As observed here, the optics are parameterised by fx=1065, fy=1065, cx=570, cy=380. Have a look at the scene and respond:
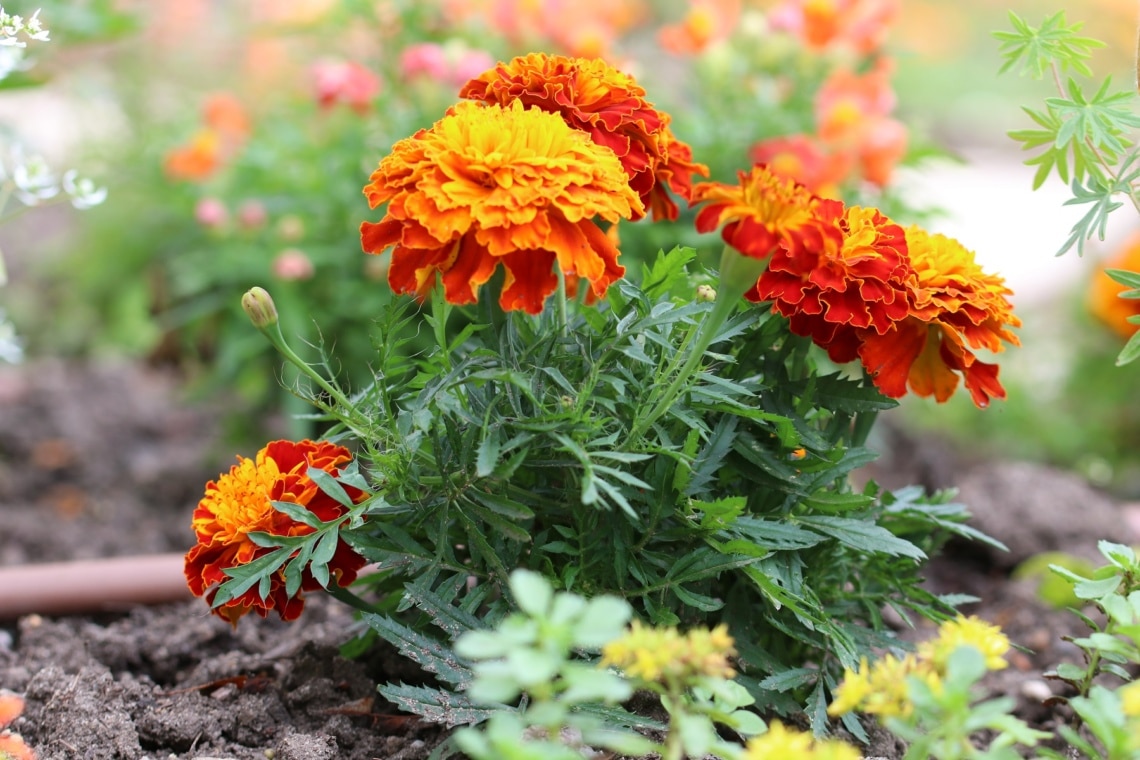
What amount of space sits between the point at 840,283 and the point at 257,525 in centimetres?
64

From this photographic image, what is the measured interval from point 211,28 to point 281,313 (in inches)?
124

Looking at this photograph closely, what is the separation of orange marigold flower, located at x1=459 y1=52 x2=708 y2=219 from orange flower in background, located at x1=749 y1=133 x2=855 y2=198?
1.16 m

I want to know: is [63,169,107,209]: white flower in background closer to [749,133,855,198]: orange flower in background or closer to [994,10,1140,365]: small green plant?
[994,10,1140,365]: small green plant

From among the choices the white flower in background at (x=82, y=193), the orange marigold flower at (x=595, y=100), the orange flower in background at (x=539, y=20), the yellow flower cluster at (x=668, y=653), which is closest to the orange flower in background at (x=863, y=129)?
the orange flower in background at (x=539, y=20)

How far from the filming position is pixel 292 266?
237 centimetres

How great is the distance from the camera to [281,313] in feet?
8.27

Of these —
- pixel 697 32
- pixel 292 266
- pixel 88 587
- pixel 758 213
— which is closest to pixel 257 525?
pixel 758 213

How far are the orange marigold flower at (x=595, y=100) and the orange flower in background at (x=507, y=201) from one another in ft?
0.21

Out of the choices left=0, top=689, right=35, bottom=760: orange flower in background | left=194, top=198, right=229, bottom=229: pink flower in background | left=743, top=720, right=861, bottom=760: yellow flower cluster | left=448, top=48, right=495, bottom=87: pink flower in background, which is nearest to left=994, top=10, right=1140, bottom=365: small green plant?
left=743, top=720, right=861, bottom=760: yellow flower cluster

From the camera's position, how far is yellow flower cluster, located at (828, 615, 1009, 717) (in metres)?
0.85

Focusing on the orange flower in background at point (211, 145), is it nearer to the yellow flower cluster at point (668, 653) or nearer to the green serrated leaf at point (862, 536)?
the green serrated leaf at point (862, 536)

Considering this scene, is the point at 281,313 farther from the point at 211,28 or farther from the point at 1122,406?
the point at 211,28

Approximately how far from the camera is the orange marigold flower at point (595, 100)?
1.07 metres

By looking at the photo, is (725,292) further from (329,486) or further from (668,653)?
(329,486)
